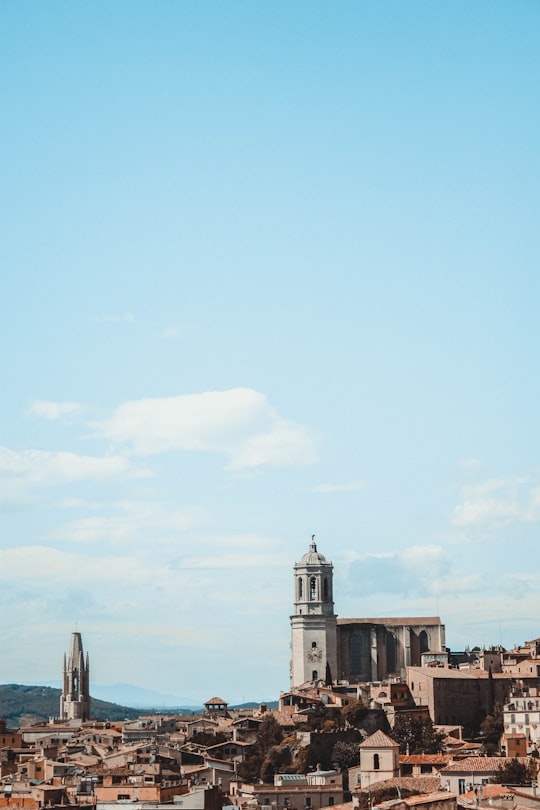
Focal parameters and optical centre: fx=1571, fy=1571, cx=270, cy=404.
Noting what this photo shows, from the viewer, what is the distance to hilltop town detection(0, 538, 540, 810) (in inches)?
2489

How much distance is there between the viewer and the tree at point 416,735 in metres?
82.6

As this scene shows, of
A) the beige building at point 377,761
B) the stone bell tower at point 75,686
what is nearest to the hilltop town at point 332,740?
the beige building at point 377,761

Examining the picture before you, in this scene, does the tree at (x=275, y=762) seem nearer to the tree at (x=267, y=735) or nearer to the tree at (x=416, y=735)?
the tree at (x=267, y=735)

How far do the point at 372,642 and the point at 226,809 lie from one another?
194 feet

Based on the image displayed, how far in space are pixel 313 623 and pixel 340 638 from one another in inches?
99.6

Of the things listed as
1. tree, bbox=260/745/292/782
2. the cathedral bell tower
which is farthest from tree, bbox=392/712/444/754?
the cathedral bell tower

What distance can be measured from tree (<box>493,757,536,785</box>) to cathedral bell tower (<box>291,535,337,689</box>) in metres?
45.0

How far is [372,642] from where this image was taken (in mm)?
115125

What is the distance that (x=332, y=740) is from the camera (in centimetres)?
8531

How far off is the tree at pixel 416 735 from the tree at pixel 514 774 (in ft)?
48.1

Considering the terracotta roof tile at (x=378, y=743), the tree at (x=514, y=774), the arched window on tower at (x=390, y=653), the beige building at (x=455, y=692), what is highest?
the arched window on tower at (x=390, y=653)

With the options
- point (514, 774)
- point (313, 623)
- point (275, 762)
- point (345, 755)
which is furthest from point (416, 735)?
point (313, 623)

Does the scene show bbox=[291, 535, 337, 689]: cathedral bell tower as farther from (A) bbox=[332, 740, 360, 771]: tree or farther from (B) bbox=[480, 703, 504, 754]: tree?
(A) bbox=[332, 740, 360, 771]: tree

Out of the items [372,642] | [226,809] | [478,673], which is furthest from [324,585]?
[226,809]
